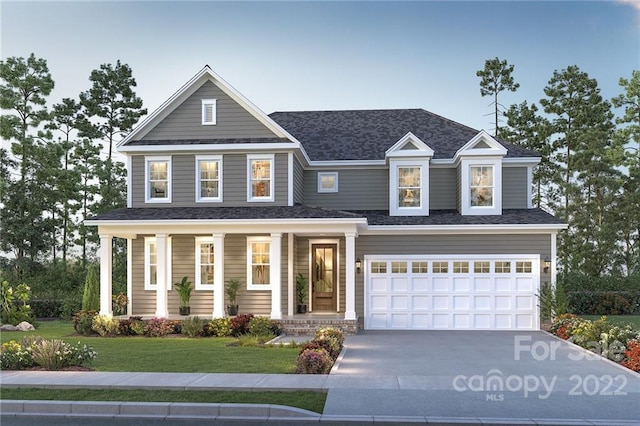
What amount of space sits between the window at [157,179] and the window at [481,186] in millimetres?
10691

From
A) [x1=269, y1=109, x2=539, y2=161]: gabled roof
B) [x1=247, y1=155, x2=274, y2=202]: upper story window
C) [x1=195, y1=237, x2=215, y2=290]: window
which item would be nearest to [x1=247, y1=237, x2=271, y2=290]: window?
[x1=195, y1=237, x2=215, y2=290]: window

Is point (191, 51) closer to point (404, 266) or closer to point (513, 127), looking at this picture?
point (404, 266)

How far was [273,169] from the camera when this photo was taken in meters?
18.9

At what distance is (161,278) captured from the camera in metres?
17.9

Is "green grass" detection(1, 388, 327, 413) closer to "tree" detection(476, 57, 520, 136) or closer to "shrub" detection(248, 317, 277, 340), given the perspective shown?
"shrub" detection(248, 317, 277, 340)

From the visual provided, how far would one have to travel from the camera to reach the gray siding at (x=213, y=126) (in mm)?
19047

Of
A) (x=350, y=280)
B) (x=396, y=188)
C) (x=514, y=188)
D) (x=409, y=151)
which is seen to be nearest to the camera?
(x=350, y=280)

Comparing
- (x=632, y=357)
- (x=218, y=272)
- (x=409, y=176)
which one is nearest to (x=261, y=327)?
(x=218, y=272)

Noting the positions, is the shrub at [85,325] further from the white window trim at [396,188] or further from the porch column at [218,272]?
the white window trim at [396,188]

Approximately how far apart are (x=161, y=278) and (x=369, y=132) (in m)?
10.4

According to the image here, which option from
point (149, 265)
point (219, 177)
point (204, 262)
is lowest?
point (149, 265)

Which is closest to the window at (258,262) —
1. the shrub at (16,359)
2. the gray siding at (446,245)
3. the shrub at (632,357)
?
the gray siding at (446,245)

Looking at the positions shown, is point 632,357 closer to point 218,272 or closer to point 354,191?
point 218,272

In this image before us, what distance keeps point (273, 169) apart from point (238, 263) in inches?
137
